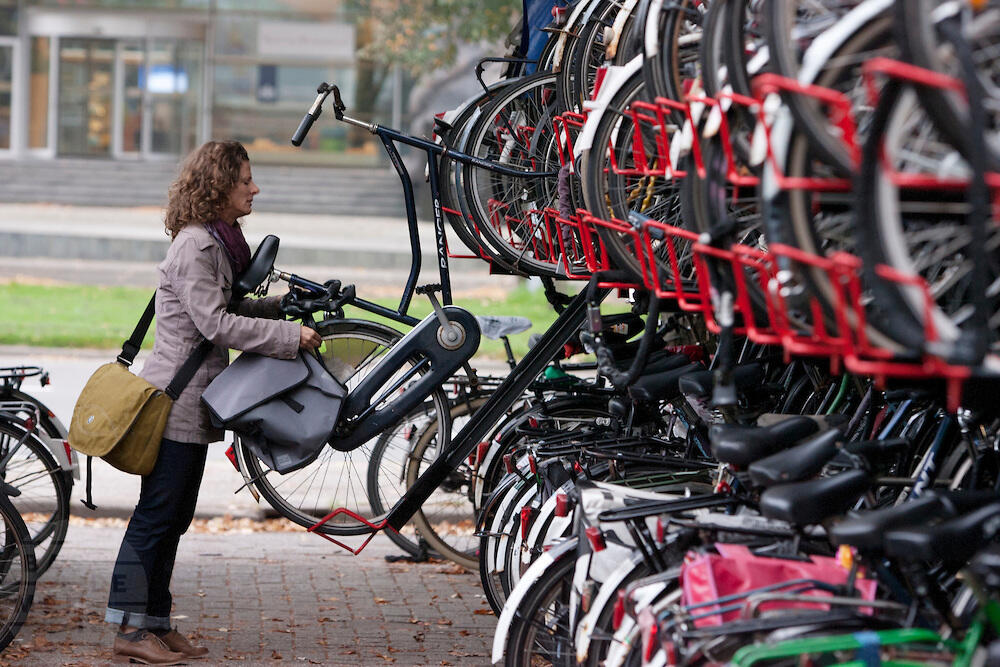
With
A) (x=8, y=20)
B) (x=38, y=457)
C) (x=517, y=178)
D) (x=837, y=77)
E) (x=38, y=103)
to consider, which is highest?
(x=8, y=20)

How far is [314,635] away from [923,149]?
13.3ft

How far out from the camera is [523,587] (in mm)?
3992

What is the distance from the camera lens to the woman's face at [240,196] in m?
5.32

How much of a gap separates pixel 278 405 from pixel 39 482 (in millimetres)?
1760

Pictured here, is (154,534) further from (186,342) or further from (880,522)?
(880,522)

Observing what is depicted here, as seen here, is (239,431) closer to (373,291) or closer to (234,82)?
(373,291)

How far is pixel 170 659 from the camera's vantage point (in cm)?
536

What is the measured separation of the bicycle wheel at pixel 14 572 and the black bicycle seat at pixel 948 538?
11.6 feet

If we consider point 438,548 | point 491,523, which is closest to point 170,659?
point 491,523

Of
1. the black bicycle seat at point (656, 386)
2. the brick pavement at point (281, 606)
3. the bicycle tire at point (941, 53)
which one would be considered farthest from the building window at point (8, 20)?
the bicycle tire at point (941, 53)

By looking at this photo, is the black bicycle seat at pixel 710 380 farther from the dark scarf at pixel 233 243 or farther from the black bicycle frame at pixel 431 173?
the dark scarf at pixel 233 243

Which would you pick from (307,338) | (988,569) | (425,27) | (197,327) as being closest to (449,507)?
(307,338)

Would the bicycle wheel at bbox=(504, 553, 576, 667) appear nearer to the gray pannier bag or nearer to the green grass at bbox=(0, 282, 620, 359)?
the gray pannier bag

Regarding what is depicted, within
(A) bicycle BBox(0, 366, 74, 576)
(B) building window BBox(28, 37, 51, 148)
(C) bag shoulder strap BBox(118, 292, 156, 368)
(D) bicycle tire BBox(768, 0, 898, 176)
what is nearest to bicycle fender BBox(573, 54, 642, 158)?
(D) bicycle tire BBox(768, 0, 898, 176)
